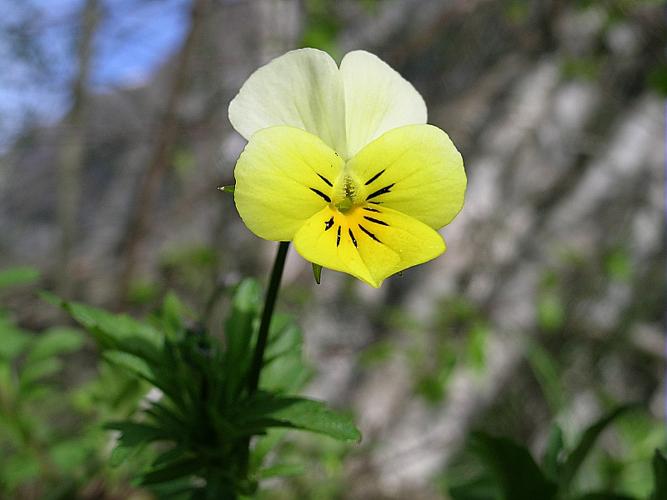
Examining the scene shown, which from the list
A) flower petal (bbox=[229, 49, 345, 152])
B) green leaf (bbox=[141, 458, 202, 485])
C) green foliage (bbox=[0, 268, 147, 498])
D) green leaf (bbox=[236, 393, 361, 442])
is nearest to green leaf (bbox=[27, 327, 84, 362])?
green foliage (bbox=[0, 268, 147, 498])

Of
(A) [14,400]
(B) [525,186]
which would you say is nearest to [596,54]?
(B) [525,186]

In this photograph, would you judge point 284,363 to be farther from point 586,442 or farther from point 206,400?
point 586,442

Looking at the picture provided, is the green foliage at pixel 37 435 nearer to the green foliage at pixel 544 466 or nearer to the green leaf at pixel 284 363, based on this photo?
the green leaf at pixel 284 363

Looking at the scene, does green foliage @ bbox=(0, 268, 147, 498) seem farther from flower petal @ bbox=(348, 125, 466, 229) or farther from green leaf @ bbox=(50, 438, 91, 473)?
flower petal @ bbox=(348, 125, 466, 229)

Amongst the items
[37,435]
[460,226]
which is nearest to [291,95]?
[37,435]

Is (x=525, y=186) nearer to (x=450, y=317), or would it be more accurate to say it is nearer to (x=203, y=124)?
(x=450, y=317)

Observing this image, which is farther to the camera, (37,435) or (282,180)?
(37,435)
